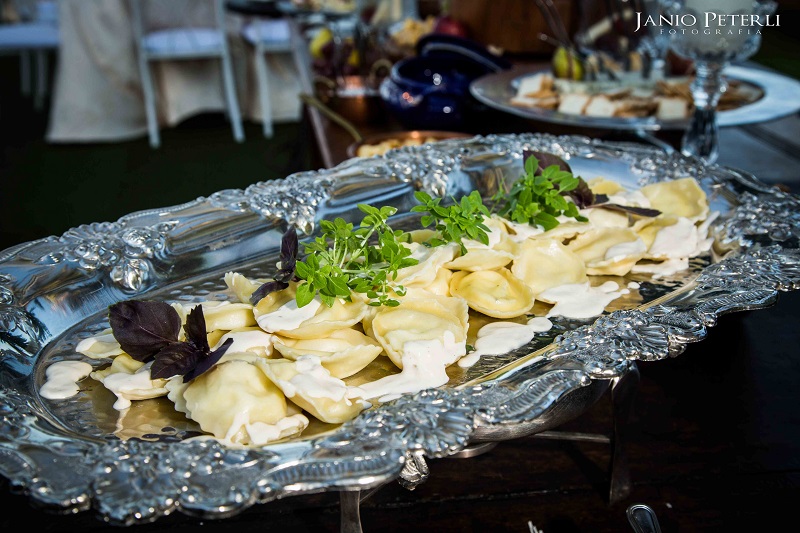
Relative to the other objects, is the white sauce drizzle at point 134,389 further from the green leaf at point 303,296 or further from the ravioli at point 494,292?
the ravioli at point 494,292

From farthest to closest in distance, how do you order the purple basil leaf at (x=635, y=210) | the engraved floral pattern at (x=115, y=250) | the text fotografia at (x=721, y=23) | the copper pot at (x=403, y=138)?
the copper pot at (x=403, y=138) < the text fotografia at (x=721, y=23) < the purple basil leaf at (x=635, y=210) < the engraved floral pattern at (x=115, y=250)

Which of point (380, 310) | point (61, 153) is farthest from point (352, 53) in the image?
point (61, 153)

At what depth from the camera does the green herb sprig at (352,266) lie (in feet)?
2.24

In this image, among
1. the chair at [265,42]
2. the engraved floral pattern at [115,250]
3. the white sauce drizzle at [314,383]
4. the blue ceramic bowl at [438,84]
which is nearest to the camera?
the white sauce drizzle at [314,383]

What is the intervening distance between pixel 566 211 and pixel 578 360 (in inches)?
13.4

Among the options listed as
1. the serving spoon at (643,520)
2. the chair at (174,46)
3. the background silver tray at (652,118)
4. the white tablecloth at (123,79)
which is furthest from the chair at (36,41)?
the serving spoon at (643,520)

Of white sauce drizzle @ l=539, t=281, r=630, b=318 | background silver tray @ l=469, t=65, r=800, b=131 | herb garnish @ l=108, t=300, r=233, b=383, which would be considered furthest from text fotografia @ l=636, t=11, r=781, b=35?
herb garnish @ l=108, t=300, r=233, b=383

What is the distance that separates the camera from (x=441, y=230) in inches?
32.2

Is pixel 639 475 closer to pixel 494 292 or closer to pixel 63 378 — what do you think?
pixel 494 292

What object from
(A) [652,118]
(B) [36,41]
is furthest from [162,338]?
(B) [36,41]

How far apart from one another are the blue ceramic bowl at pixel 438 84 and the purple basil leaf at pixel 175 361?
901 millimetres

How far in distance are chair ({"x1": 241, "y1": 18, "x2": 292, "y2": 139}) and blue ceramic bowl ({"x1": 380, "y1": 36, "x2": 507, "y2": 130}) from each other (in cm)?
236

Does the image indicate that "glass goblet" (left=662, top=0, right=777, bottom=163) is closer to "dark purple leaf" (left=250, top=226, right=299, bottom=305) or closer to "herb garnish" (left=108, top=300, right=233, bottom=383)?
"dark purple leaf" (left=250, top=226, right=299, bottom=305)

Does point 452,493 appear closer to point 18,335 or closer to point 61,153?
point 18,335
